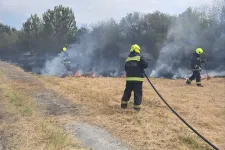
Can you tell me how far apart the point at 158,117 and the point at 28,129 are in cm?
306

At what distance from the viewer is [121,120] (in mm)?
6930

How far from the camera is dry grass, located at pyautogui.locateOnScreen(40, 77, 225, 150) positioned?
19.0 ft

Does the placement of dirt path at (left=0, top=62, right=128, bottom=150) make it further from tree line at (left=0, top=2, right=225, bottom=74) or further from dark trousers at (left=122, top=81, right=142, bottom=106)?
tree line at (left=0, top=2, right=225, bottom=74)

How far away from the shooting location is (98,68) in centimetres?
3222

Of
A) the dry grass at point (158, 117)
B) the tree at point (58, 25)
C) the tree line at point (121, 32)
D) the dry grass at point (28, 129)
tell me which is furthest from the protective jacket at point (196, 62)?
the tree at point (58, 25)

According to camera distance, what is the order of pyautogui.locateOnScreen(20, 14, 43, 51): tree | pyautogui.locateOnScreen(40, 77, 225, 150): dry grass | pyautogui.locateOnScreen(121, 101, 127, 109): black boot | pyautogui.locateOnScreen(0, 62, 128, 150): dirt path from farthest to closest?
1. pyautogui.locateOnScreen(20, 14, 43, 51): tree
2. pyautogui.locateOnScreen(121, 101, 127, 109): black boot
3. pyautogui.locateOnScreen(40, 77, 225, 150): dry grass
4. pyautogui.locateOnScreen(0, 62, 128, 150): dirt path

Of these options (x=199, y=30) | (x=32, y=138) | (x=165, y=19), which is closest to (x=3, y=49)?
(x=165, y=19)

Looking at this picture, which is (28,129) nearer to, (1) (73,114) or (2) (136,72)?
(1) (73,114)

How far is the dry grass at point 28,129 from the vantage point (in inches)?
209

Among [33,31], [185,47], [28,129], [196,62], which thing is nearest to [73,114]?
[28,129]

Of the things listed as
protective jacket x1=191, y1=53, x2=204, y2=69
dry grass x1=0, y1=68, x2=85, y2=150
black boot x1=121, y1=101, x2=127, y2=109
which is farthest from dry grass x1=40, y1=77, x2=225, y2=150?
protective jacket x1=191, y1=53, x2=204, y2=69

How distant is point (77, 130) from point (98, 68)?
26029 mm

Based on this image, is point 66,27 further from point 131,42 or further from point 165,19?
point 165,19

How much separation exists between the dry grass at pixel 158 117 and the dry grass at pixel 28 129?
1026mm
